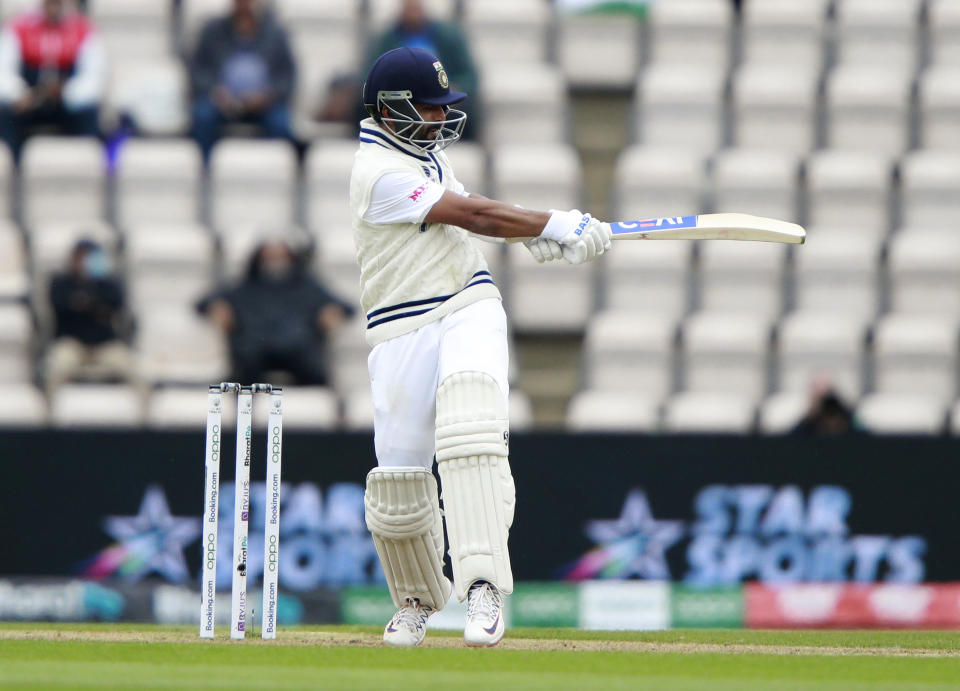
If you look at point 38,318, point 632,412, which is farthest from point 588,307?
point 38,318

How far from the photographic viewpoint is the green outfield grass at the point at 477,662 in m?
3.67

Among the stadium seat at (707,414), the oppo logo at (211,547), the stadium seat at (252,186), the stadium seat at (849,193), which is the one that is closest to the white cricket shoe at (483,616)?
the oppo logo at (211,547)

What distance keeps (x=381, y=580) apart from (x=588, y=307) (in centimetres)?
209

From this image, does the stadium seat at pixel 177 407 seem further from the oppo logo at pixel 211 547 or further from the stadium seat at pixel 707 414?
the oppo logo at pixel 211 547

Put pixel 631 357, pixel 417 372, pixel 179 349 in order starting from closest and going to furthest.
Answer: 1. pixel 417 372
2. pixel 179 349
3. pixel 631 357

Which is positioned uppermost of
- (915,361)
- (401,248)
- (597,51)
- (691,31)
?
(691,31)

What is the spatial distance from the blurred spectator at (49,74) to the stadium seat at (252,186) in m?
0.76

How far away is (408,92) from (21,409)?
11.7 ft

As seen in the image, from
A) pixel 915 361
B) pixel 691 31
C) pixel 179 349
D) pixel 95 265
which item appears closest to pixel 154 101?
pixel 95 265

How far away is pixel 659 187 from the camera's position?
8.66m

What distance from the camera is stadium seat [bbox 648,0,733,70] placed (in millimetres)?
9383

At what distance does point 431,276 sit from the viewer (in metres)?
4.79

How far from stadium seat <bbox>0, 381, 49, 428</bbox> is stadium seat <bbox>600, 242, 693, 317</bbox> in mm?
2851

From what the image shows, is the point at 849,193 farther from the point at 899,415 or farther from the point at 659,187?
the point at 899,415
